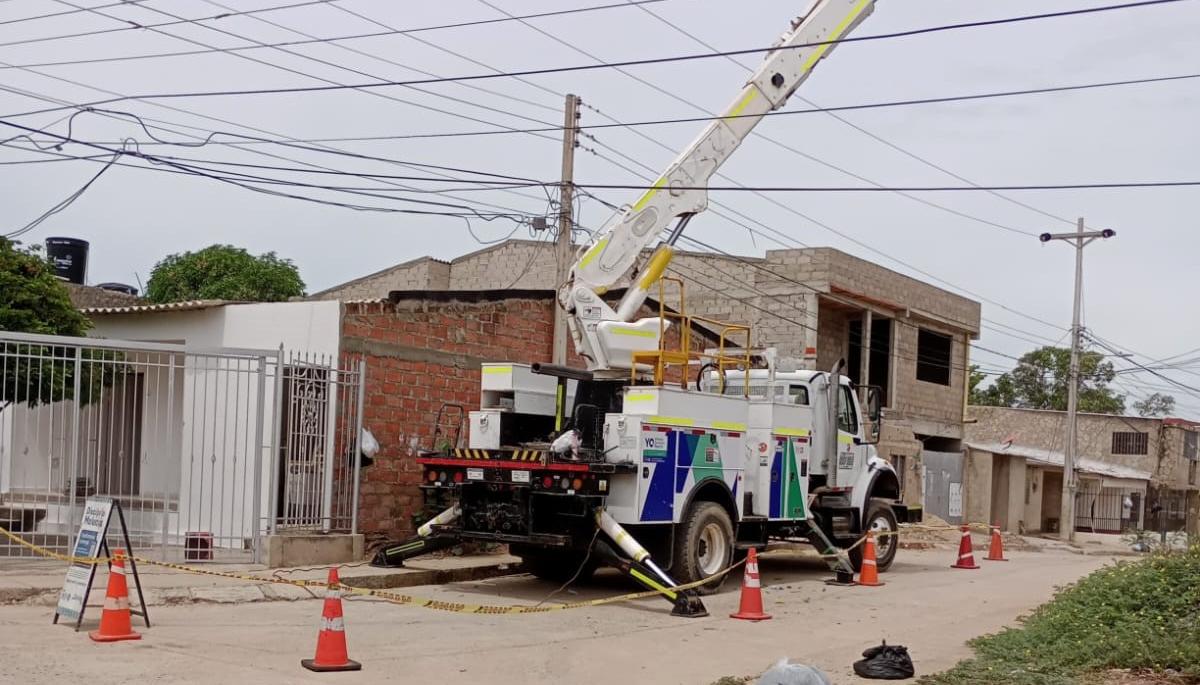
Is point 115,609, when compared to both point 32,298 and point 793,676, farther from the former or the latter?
point 32,298

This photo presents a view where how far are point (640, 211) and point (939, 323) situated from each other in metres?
22.8

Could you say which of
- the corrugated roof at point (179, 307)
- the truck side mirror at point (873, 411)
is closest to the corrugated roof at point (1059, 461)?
the truck side mirror at point (873, 411)

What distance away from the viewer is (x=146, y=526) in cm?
1592

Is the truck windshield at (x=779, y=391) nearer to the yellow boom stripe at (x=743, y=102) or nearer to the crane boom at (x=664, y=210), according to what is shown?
the crane boom at (x=664, y=210)

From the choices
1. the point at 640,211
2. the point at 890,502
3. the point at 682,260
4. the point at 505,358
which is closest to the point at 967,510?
the point at 682,260

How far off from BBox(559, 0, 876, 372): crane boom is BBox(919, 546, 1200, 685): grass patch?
5295 millimetres

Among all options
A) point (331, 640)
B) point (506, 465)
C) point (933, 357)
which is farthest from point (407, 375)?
point (933, 357)

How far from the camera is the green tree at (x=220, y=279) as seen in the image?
33.8 meters

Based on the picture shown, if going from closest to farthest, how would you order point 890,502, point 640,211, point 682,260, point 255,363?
point 640,211 → point 255,363 → point 890,502 → point 682,260

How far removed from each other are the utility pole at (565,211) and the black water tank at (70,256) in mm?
13354

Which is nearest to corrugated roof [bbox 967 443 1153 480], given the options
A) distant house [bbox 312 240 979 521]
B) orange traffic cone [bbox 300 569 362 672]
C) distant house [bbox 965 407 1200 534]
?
distant house [bbox 965 407 1200 534]

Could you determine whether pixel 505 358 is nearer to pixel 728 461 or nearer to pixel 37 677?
pixel 728 461

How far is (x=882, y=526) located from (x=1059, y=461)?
26.5 meters

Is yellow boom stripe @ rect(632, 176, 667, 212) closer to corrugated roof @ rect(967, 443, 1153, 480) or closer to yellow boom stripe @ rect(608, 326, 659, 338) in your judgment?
yellow boom stripe @ rect(608, 326, 659, 338)
